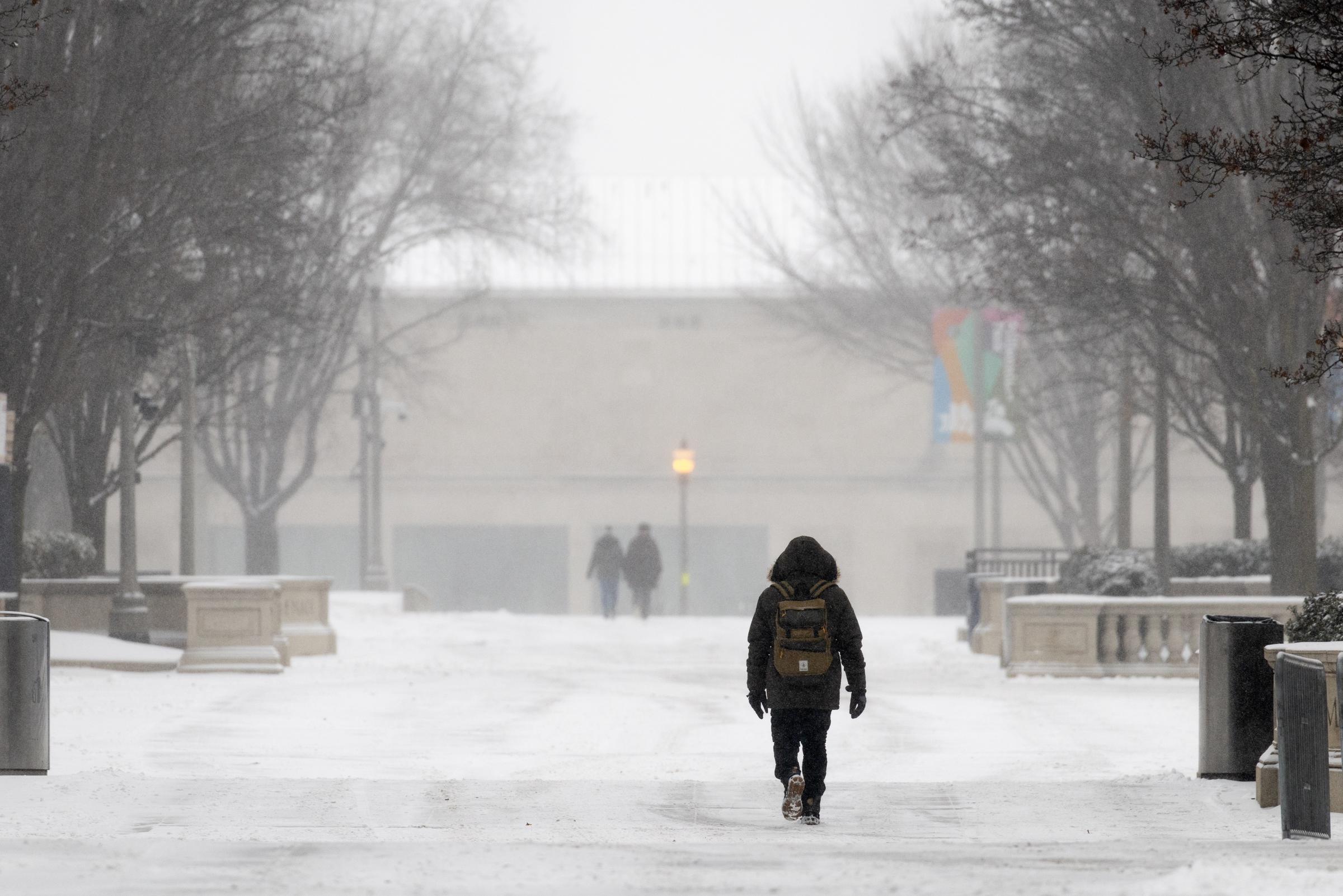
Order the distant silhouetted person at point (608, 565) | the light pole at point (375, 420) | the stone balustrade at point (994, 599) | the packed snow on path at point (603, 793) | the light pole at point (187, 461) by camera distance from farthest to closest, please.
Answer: the distant silhouetted person at point (608, 565) < the light pole at point (375, 420) < the stone balustrade at point (994, 599) < the light pole at point (187, 461) < the packed snow on path at point (603, 793)

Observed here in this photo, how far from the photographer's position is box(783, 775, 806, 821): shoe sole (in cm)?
998

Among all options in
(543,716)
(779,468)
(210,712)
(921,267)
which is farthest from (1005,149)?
(779,468)

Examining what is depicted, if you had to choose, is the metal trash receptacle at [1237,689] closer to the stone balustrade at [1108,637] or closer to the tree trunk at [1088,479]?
the stone balustrade at [1108,637]

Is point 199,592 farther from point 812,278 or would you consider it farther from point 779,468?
point 779,468

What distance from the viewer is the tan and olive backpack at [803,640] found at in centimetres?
993

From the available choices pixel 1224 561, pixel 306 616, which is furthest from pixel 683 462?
pixel 306 616

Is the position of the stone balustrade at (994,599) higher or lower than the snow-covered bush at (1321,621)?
lower

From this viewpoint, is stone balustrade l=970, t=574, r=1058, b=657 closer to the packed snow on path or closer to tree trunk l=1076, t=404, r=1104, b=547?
the packed snow on path

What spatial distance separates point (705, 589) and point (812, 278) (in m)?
17.7

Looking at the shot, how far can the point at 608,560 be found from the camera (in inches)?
1540

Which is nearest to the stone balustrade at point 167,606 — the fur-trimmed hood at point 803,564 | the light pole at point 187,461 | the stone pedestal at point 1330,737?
the light pole at point 187,461

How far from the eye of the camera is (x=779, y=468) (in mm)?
57125

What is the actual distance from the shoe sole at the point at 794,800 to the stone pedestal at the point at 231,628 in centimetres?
1207

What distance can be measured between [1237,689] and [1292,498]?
10.9 meters
